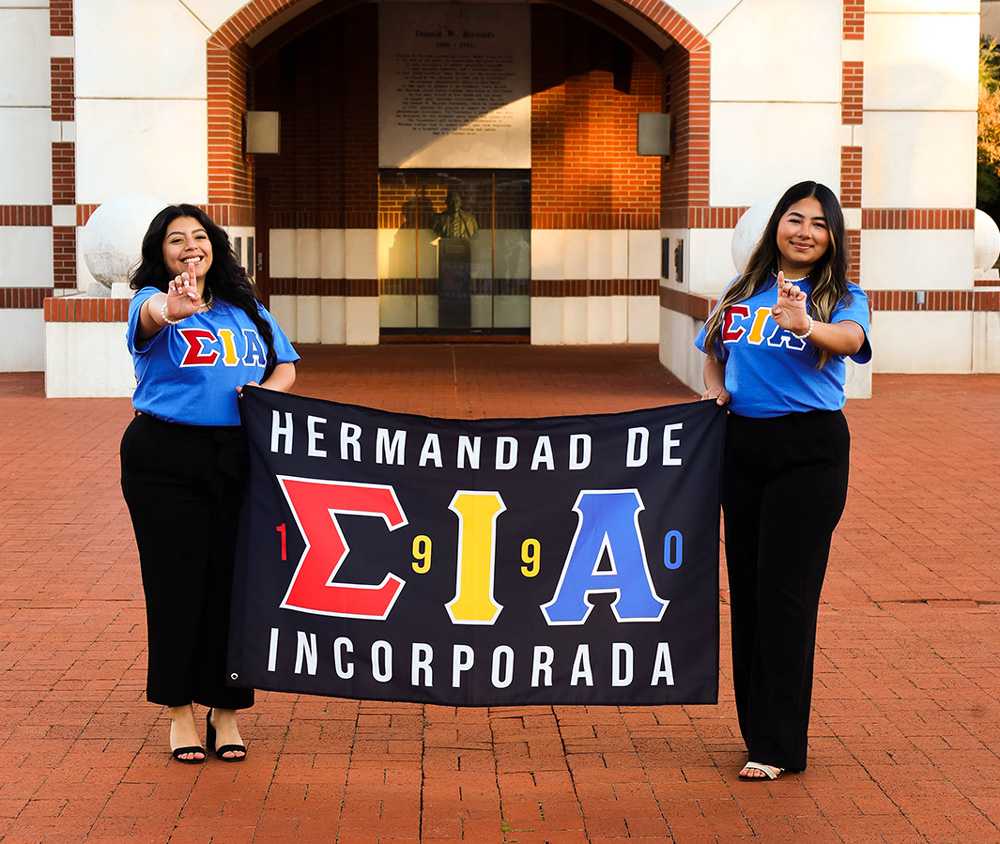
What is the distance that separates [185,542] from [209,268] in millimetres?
974

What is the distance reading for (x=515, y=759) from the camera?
503 centimetres

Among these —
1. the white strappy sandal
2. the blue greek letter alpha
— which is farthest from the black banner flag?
the white strappy sandal

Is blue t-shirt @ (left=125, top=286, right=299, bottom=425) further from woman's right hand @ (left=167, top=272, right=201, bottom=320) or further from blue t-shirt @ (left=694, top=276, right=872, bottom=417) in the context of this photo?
blue t-shirt @ (left=694, top=276, right=872, bottom=417)

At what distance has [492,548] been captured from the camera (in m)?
4.88

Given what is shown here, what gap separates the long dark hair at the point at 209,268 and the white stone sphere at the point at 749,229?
401 inches

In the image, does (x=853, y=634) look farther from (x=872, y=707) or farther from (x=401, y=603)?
(x=401, y=603)

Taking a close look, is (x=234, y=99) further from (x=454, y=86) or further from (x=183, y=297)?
(x=183, y=297)

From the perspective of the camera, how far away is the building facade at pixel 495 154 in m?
16.0

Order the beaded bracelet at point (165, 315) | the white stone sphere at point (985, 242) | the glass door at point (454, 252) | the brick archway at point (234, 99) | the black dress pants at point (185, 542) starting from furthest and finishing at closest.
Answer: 1. the glass door at point (454, 252)
2. the white stone sphere at point (985, 242)
3. the brick archway at point (234, 99)
4. the black dress pants at point (185, 542)
5. the beaded bracelet at point (165, 315)

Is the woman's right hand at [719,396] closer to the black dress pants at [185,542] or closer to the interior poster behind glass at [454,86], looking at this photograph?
the black dress pants at [185,542]

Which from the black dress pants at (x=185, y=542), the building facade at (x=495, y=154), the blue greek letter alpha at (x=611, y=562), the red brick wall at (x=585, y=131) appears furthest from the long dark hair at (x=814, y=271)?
the red brick wall at (x=585, y=131)

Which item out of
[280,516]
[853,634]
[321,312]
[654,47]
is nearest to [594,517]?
[280,516]

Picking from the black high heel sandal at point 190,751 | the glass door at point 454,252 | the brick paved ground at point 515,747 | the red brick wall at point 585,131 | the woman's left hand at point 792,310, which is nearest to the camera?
the brick paved ground at point 515,747

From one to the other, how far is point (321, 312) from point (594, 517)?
18289mm
